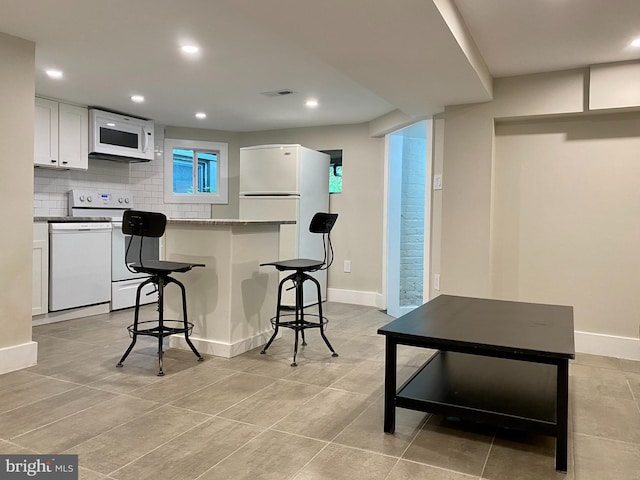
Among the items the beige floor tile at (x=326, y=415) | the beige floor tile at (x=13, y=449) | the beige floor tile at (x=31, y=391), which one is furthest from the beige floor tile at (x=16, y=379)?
the beige floor tile at (x=326, y=415)

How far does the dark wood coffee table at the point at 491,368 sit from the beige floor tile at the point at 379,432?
0.22 ft

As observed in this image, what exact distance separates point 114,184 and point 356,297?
3.18 metres

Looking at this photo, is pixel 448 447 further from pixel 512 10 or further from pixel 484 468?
pixel 512 10

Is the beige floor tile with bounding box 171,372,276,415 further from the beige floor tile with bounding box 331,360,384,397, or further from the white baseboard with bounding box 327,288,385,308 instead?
the white baseboard with bounding box 327,288,385,308

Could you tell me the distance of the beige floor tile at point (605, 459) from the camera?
1842 mm

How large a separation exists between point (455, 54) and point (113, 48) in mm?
2284

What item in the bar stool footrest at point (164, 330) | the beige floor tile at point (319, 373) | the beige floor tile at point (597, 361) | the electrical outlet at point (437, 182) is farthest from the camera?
the electrical outlet at point (437, 182)

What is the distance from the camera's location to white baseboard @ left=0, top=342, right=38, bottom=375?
9.65 feet

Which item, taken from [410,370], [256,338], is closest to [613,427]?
[410,370]

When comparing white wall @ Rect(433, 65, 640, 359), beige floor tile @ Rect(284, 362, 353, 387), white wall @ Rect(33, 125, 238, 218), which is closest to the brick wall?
white wall @ Rect(433, 65, 640, 359)

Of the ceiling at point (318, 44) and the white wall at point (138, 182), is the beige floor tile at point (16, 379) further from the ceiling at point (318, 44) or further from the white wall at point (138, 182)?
the white wall at point (138, 182)

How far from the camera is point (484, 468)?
1.87m

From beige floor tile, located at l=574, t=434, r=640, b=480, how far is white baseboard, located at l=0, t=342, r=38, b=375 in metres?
3.17

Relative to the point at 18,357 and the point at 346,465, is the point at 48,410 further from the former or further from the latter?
the point at 346,465
